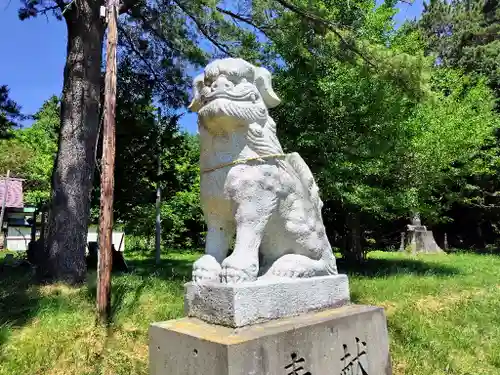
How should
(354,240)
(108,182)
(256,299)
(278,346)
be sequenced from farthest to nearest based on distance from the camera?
(354,240) → (108,182) → (256,299) → (278,346)

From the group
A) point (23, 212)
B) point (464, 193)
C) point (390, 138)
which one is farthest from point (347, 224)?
point (23, 212)

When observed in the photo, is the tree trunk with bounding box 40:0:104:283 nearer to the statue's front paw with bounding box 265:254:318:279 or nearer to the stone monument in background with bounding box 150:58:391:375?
the stone monument in background with bounding box 150:58:391:375

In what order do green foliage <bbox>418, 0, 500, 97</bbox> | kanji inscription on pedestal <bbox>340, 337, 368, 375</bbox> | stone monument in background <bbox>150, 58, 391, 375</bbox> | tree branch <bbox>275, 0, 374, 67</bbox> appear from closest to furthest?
stone monument in background <bbox>150, 58, 391, 375</bbox>
kanji inscription on pedestal <bbox>340, 337, 368, 375</bbox>
tree branch <bbox>275, 0, 374, 67</bbox>
green foliage <bbox>418, 0, 500, 97</bbox>

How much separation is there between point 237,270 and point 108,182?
8.95ft

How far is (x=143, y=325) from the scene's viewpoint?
15.0 feet

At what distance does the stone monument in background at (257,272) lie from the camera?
7.89 feet

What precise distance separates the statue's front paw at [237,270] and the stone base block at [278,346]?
27cm

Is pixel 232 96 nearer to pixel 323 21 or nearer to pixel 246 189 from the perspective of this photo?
pixel 246 189

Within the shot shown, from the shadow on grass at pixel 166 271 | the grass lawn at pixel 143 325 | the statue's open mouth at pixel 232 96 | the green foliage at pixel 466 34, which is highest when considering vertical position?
the green foliage at pixel 466 34

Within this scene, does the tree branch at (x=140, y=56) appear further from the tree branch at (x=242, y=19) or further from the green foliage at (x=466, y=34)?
the green foliage at (x=466, y=34)

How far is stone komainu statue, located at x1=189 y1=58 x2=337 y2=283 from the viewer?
266cm

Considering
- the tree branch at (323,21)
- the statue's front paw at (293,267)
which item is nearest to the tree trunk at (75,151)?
the tree branch at (323,21)

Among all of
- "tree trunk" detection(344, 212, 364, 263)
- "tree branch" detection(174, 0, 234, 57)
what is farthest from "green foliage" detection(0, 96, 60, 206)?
"tree trunk" detection(344, 212, 364, 263)

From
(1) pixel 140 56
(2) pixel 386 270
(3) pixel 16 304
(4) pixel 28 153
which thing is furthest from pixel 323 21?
(4) pixel 28 153
